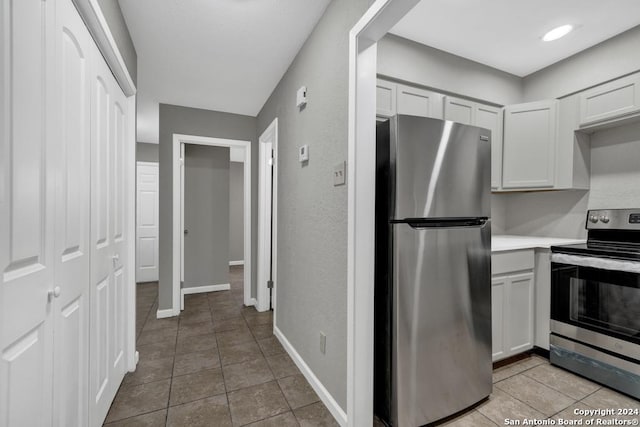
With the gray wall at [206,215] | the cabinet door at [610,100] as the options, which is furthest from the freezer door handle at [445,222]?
the gray wall at [206,215]

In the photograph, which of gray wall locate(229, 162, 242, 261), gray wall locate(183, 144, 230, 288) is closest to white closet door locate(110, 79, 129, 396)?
gray wall locate(183, 144, 230, 288)

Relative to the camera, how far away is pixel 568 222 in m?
2.71

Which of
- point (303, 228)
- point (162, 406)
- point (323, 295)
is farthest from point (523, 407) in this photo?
point (162, 406)

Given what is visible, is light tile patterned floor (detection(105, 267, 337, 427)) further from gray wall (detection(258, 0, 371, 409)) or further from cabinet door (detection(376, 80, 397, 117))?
cabinet door (detection(376, 80, 397, 117))

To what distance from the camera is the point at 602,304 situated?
2.00 metres

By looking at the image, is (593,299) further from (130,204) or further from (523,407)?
(130,204)

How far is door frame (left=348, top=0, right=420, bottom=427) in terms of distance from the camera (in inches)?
57.4

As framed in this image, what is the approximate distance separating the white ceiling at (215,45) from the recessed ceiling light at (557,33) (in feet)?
5.97

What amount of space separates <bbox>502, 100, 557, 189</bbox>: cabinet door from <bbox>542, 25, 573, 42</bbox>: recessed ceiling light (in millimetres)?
508

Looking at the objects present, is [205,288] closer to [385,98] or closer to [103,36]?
[103,36]

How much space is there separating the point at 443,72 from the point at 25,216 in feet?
8.93

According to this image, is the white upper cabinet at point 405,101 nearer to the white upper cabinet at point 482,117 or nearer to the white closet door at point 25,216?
the white upper cabinet at point 482,117

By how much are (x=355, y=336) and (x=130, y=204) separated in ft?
5.88

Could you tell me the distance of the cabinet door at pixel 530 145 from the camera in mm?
2584
